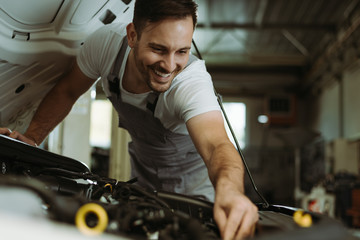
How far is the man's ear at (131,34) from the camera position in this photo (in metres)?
1.13

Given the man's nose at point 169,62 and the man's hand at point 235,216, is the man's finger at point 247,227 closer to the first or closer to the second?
the man's hand at point 235,216

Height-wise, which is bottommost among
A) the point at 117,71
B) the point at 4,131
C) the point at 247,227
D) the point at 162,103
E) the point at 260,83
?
the point at 247,227

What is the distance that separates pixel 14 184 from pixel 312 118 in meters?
9.38

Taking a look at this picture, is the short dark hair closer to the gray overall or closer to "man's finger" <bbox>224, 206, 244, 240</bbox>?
the gray overall

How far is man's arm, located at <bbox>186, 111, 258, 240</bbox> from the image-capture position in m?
0.63

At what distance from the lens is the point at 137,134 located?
4.66ft

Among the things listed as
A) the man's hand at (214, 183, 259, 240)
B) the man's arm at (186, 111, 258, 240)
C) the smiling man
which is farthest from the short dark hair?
the man's hand at (214, 183, 259, 240)

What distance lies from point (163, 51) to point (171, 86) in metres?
0.13

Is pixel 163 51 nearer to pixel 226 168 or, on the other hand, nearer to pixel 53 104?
pixel 226 168

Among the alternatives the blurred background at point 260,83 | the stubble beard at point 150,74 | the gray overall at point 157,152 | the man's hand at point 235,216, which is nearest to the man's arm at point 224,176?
the man's hand at point 235,216

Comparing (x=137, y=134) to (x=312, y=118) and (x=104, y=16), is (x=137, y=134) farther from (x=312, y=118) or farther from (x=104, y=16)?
(x=312, y=118)

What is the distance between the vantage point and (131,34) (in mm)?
1141

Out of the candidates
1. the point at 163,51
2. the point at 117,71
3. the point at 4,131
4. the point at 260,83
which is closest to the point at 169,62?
the point at 163,51

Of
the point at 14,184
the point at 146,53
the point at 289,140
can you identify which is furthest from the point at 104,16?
the point at 289,140
